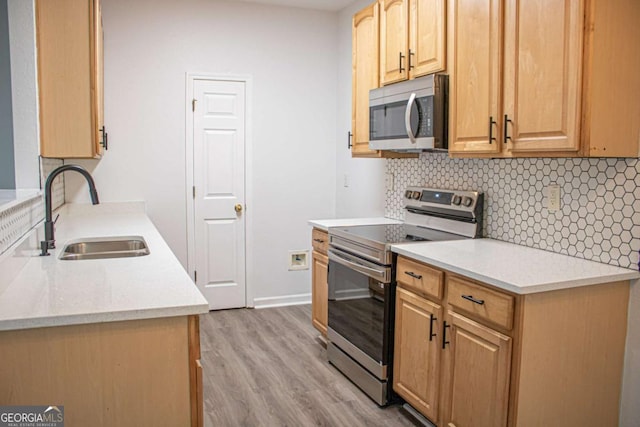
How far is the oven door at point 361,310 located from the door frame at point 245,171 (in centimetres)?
144

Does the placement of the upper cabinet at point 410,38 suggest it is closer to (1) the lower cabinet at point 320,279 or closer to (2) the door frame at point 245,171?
(1) the lower cabinet at point 320,279

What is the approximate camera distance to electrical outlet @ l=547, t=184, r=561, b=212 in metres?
2.46

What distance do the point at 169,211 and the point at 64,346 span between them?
9.80 feet

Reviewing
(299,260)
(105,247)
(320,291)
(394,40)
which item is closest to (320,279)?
(320,291)

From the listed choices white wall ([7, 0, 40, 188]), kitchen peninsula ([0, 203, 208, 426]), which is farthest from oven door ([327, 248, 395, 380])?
white wall ([7, 0, 40, 188])

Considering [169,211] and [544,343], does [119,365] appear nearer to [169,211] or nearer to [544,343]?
[544,343]

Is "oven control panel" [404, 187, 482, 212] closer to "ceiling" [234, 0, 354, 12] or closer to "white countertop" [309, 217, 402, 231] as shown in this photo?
"white countertop" [309, 217, 402, 231]

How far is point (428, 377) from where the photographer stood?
98.0 inches

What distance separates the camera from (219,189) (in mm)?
4578

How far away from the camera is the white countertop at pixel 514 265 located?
1.97m

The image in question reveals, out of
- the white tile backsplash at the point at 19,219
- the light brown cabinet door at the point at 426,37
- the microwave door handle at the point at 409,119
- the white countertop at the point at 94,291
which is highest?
the light brown cabinet door at the point at 426,37

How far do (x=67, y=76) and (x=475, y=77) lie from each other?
225 cm

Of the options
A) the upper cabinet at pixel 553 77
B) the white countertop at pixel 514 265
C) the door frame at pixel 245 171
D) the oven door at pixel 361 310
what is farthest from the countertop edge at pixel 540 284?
the door frame at pixel 245 171

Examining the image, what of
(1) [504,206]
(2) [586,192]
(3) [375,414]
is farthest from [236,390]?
(2) [586,192]
